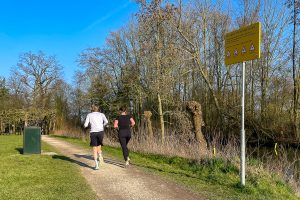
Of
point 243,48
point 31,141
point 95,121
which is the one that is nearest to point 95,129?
point 95,121

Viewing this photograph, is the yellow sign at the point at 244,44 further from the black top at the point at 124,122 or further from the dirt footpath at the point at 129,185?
the black top at the point at 124,122

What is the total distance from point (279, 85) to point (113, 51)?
1687 centimetres

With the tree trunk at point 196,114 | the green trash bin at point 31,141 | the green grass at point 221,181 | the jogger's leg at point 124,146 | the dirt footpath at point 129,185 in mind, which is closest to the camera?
→ the dirt footpath at point 129,185

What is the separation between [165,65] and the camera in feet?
62.4

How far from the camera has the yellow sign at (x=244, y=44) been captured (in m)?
6.80

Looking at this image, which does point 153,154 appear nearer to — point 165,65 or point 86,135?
point 165,65

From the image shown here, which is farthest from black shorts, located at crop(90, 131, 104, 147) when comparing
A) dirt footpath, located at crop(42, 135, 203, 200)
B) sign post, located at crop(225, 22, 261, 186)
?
sign post, located at crop(225, 22, 261, 186)

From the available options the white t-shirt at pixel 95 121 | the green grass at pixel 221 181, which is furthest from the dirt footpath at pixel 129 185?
the white t-shirt at pixel 95 121

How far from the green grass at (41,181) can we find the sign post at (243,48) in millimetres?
3374

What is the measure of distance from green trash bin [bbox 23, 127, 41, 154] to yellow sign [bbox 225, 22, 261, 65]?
29.6ft

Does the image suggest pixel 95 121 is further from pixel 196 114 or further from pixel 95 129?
pixel 196 114

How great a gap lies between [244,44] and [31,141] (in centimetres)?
968

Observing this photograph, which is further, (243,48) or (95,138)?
(95,138)

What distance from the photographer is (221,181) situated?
780 centimetres
